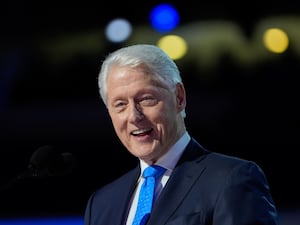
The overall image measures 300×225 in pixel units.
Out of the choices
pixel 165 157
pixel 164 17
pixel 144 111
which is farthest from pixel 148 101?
pixel 164 17

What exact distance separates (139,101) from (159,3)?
3239 mm

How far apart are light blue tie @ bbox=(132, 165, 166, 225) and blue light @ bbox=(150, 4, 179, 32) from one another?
10.4ft

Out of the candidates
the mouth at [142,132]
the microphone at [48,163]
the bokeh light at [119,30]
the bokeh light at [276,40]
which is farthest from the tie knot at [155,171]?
the bokeh light at [119,30]

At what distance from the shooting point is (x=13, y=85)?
5.05 m

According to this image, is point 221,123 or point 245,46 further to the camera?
point 245,46

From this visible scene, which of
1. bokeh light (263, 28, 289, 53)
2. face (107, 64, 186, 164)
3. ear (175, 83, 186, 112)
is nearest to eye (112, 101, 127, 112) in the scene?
face (107, 64, 186, 164)

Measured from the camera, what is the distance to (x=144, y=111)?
6.05ft

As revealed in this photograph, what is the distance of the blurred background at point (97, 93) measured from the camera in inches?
163

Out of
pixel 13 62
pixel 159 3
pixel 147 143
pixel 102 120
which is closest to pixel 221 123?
pixel 102 120

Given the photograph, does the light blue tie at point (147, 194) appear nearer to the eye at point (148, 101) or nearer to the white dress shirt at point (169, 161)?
the white dress shirt at point (169, 161)

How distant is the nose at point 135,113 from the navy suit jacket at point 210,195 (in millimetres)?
170

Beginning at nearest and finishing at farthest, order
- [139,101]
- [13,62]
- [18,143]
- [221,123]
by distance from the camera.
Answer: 1. [139,101]
2. [221,123]
3. [18,143]
4. [13,62]

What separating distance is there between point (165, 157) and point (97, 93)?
3082 millimetres

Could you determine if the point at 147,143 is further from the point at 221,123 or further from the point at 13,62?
the point at 13,62
